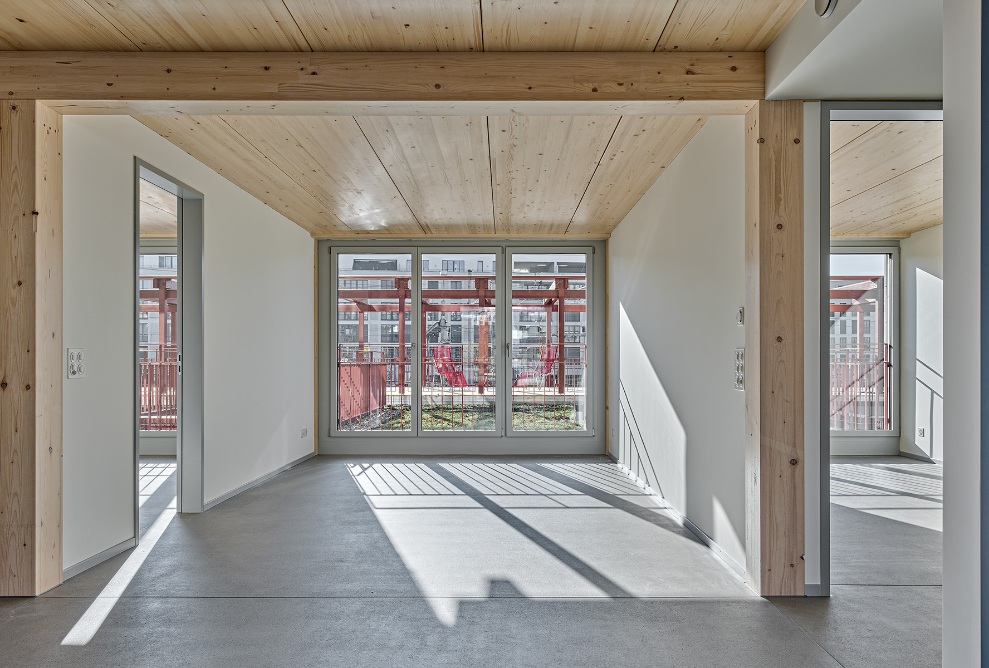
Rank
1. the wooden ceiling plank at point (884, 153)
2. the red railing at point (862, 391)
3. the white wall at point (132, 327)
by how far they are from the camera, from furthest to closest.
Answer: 1. the red railing at point (862, 391)
2. the wooden ceiling plank at point (884, 153)
3. the white wall at point (132, 327)

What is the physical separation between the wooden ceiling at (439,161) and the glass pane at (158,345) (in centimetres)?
221

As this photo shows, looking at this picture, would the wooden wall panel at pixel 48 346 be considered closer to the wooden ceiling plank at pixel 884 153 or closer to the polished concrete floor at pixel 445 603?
the polished concrete floor at pixel 445 603

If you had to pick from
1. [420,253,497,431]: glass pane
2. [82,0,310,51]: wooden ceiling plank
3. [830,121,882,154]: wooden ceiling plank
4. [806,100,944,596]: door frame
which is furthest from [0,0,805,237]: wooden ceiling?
[420,253,497,431]: glass pane

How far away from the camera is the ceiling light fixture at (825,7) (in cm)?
212

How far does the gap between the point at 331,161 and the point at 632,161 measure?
1.98 m

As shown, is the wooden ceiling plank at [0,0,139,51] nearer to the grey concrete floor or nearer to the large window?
the grey concrete floor

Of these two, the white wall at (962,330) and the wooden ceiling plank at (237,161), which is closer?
the white wall at (962,330)

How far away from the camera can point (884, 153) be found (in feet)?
13.2

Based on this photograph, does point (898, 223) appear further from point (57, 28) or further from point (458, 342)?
point (57, 28)

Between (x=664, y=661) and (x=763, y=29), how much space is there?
246cm

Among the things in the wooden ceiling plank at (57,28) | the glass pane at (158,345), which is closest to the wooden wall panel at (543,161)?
the wooden ceiling plank at (57,28)

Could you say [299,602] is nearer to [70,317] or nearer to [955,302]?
[70,317]

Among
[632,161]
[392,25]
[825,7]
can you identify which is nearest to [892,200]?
[632,161]

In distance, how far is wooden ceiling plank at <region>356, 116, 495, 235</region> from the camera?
348 centimetres
